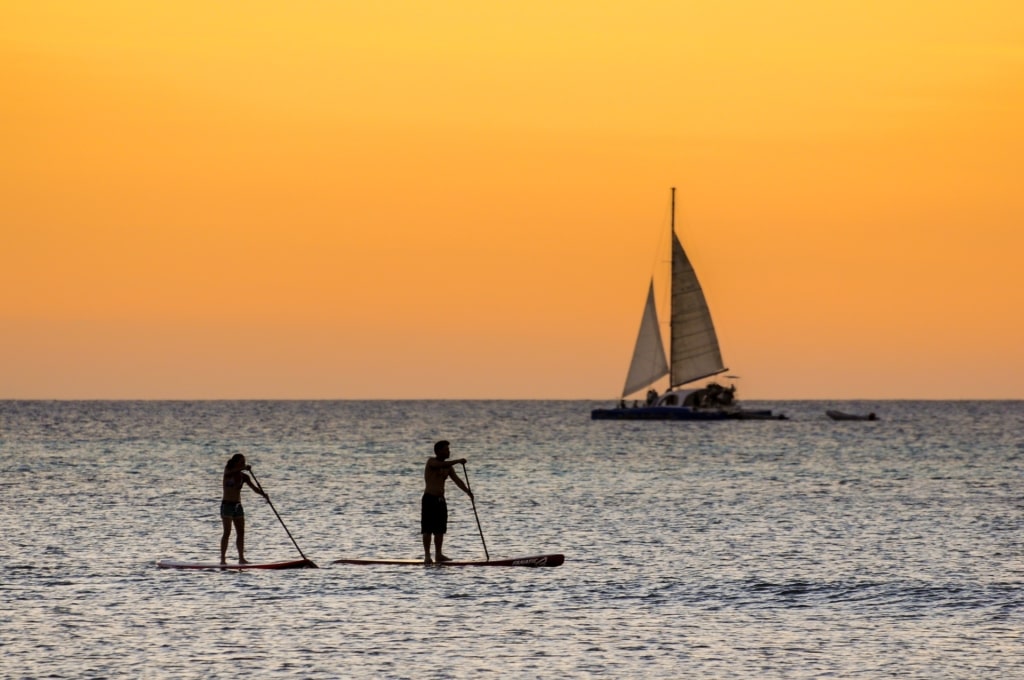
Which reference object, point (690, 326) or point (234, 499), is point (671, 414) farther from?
point (234, 499)

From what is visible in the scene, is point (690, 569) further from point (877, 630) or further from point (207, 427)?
point (207, 427)

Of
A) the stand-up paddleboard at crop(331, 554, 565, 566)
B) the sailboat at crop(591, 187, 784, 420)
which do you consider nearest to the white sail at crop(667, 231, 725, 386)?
the sailboat at crop(591, 187, 784, 420)

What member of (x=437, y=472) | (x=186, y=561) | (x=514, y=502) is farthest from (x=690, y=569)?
(x=514, y=502)

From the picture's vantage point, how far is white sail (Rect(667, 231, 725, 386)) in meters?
128

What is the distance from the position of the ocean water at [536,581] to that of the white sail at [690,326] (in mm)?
56780

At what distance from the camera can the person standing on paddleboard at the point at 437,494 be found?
3105 cm

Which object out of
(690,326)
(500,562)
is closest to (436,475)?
(500,562)

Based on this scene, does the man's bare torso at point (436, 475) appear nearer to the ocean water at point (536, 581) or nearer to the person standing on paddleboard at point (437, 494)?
the person standing on paddleboard at point (437, 494)

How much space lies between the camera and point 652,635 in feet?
79.2

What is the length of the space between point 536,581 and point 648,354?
344ft

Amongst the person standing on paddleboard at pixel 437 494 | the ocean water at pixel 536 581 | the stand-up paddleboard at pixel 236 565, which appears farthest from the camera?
the stand-up paddleboard at pixel 236 565

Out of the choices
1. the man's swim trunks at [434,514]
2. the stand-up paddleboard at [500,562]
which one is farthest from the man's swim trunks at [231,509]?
the man's swim trunks at [434,514]

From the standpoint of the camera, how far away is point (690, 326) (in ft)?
424

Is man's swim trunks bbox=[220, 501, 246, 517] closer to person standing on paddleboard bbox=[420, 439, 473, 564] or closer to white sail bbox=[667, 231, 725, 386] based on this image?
person standing on paddleboard bbox=[420, 439, 473, 564]
